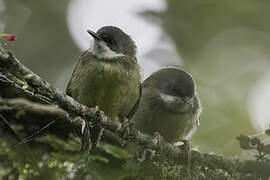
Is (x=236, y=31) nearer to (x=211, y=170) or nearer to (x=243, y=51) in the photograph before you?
(x=243, y=51)

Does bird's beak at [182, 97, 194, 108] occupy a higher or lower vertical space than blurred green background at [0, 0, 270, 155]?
lower

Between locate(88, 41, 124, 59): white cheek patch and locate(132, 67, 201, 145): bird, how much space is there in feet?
2.68

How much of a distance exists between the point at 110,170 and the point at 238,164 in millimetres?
1321

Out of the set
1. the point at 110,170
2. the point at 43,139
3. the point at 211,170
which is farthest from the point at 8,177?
the point at 211,170

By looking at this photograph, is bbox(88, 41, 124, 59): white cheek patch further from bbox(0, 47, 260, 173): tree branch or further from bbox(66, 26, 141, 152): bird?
bbox(0, 47, 260, 173): tree branch

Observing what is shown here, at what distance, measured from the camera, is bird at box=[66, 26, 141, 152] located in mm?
4887

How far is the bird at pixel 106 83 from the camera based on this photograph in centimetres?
489

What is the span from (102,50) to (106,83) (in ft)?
1.67

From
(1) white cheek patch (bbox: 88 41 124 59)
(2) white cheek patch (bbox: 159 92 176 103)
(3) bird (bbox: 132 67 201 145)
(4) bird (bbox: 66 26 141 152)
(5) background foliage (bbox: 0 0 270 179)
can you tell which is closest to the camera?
(4) bird (bbox: 66 26 141 152)

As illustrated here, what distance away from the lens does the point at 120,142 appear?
4.95 meters

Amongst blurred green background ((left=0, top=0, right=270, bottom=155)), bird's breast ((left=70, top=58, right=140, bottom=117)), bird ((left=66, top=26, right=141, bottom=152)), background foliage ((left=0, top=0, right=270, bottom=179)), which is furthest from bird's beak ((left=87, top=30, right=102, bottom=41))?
blurred green background ((left=0, top=0, right=270, bottom=155))

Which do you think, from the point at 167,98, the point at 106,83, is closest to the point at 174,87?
the point at 167,98

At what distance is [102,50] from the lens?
207 inches

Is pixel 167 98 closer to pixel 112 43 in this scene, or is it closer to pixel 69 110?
pixel 112 43
